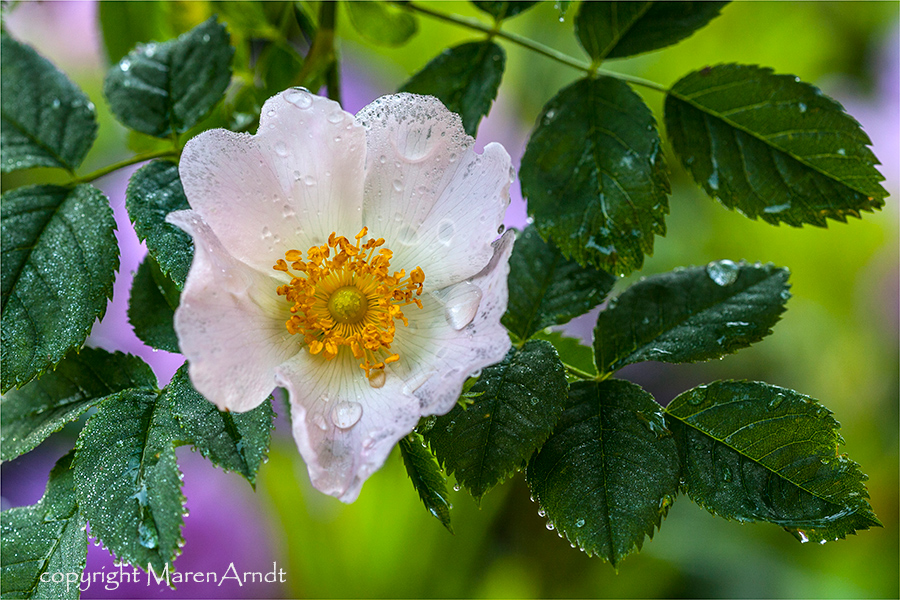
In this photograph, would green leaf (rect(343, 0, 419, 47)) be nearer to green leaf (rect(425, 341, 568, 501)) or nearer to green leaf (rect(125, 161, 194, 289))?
green leaf (rect(125, 161, 194, 289))

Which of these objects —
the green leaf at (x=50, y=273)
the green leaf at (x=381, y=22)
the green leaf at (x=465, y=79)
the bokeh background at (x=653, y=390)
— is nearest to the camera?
the green leaf at (x=50, y=273)

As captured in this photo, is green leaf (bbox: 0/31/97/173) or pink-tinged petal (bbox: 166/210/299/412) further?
green leaf (bbox: 0/31/97/173)

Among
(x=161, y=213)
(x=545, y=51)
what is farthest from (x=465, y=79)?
(x=161, y=213)

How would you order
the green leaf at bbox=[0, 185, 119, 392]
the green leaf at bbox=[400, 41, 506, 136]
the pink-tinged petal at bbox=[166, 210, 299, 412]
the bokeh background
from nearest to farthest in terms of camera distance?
1. the pink-tinged petal at bbox=[166, 210, 299, 412]
2. the green leaf at bbox=[0, 185, 119, 392]
3. the green leaf at bbox=[400, 41, 506, 136]
4. the bokeh background

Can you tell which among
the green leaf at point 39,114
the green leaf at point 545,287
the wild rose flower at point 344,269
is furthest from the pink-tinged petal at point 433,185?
the green leaf at point 39,114

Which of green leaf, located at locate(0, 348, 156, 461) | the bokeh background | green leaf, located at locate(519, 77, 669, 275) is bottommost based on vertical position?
the bokeh background

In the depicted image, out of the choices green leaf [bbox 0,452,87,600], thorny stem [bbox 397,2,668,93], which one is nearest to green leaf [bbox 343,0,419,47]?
thorny stem [bbox 397,2,668,93]

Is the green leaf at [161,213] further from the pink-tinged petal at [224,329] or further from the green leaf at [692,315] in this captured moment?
the green leaf at [692,315]
